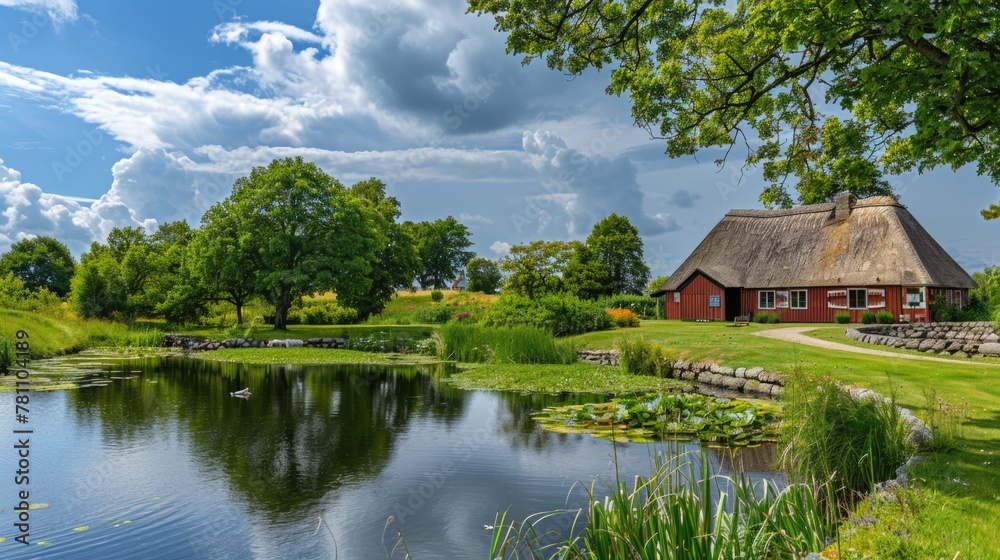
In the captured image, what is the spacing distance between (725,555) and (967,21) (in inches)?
300

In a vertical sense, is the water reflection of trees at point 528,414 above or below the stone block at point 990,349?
below

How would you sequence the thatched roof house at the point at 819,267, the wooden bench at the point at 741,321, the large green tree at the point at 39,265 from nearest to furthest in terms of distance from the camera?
the wooden bench at the point at 741,321 → the thatched roof house at the point at 819,267 → the large green tree at the point at 39,265

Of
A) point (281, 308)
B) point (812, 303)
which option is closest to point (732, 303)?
point (812, 303)

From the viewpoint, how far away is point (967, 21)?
7707mm

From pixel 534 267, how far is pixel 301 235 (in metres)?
17.3

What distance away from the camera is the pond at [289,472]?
5.83 m

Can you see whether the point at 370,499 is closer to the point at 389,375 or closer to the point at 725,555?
the point at 725,555

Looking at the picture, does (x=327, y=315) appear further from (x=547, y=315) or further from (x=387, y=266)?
(x=547, y=315)

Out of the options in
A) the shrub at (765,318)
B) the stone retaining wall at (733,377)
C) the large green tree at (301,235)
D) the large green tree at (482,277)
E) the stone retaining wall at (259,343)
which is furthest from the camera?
the large green tree at (482,277)

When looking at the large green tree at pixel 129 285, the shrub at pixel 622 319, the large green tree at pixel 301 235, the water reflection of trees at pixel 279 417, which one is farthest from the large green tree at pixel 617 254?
the water reflection of trees at pixel 279 417

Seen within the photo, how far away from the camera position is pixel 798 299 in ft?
117

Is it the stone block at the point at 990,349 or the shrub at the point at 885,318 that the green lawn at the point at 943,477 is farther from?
the shrub at the point at 885,318

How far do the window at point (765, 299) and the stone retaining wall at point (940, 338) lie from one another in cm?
967

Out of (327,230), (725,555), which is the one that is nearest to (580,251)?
(327,230)
